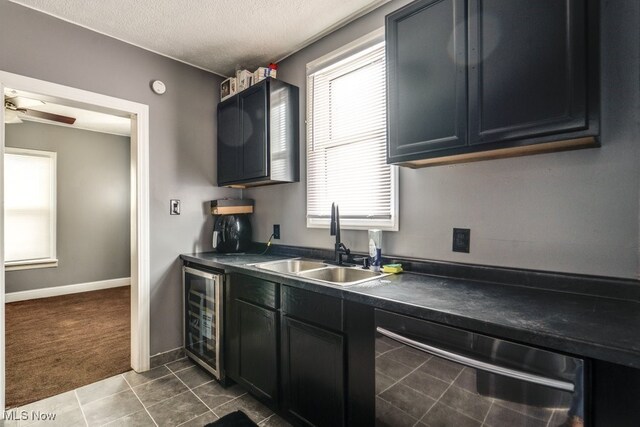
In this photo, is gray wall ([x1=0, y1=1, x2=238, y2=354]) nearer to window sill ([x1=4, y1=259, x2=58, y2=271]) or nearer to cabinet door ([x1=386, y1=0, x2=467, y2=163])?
cabinet door ([x1=386, y1=0, x2=467, y2=163])

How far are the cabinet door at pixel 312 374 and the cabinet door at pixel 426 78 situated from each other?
1.01 m

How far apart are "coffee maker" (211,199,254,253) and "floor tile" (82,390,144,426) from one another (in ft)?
4.05

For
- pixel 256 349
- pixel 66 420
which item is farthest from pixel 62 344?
pixel 256 349

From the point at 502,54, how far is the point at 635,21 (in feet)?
1.70

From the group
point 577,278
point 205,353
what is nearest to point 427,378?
point 577,278

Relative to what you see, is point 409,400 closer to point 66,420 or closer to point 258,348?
point 258,348

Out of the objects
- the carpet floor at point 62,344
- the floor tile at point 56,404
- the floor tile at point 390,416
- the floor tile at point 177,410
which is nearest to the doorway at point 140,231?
the carpet floor at point 62,344

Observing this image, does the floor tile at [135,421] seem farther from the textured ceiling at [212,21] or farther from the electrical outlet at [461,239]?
the textured ceiling at [212,21]

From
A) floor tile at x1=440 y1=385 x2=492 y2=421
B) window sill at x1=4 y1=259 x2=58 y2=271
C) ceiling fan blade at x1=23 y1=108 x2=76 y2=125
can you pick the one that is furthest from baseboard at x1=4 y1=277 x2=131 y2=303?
floor tile at x1=440 y1=385 x2=492 y2=421

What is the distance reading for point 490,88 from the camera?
4.36 feet

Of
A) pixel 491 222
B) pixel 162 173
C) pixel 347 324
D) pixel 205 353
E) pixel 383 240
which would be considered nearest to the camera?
pixel 347 324

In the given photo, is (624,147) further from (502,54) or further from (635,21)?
(502,54)

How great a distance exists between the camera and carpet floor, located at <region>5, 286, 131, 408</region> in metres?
2.36

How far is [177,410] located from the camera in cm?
203
